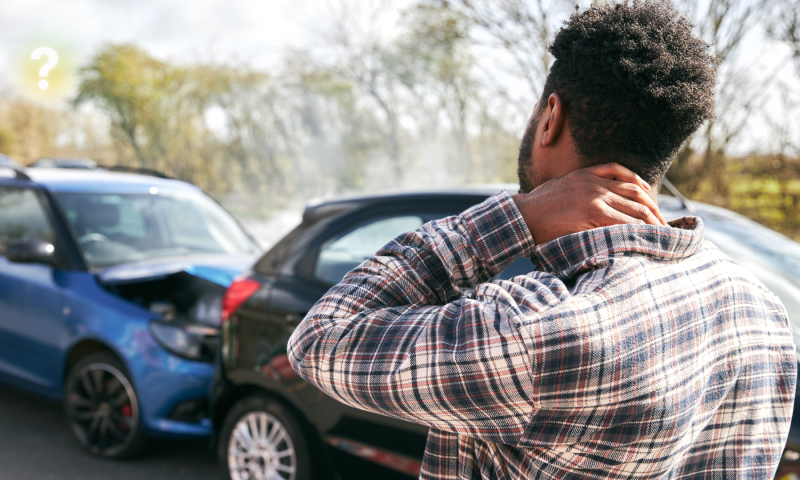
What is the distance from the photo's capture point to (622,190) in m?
0.97

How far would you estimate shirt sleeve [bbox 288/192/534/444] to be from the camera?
34.6 inches

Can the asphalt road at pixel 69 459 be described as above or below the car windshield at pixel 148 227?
below

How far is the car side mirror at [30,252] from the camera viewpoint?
13.0 ft

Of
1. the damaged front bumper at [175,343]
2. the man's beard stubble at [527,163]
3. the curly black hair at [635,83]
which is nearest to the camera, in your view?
the curly black hair at [635,83]

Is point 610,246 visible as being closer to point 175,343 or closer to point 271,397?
point 271,397

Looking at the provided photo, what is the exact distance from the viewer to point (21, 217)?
4.55m

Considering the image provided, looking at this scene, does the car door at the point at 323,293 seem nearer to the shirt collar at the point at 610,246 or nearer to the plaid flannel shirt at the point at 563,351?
the plaid flannel shirt at the point at 563,351

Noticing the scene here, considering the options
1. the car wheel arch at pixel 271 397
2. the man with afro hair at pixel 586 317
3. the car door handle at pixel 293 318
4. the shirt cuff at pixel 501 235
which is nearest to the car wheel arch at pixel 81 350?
the car wheel arch at pixel 271 397

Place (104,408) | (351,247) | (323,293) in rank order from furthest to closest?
1. (104,408)
2. (351,247)
3. (323,293)

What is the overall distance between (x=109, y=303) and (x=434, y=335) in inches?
136

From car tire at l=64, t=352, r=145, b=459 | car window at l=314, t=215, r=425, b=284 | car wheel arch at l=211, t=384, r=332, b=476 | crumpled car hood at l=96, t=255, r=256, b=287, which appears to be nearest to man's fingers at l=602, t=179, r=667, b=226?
car window at l=314, t=215, r=425, b=284

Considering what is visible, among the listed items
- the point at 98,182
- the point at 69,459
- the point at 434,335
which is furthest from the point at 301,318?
the point at 98,182

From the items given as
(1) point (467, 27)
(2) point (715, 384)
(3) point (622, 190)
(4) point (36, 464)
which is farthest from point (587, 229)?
(1) point (467, 27)

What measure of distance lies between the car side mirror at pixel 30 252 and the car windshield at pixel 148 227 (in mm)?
219
